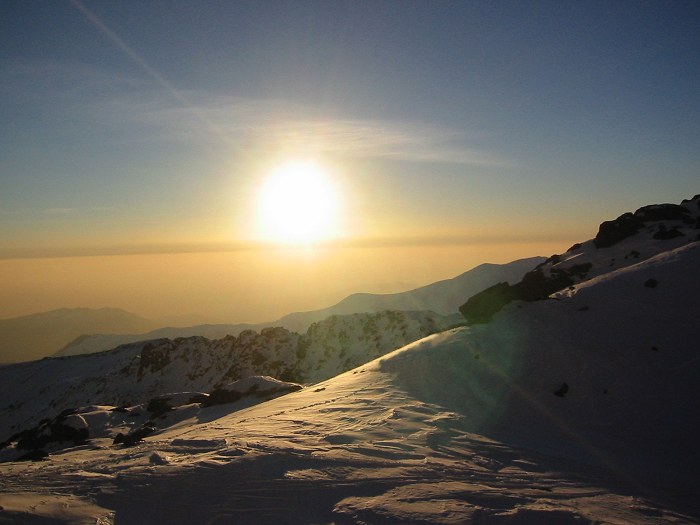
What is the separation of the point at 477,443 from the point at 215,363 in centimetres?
9231

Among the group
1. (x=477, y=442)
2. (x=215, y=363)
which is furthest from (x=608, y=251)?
(x=215, y=363)

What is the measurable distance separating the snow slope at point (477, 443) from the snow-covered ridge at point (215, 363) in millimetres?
64656

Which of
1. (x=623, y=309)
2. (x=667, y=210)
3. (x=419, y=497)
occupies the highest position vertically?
(x=667, y=210)

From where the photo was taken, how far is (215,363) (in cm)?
9781

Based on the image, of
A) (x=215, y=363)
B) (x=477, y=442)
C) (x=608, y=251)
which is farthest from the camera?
(x=215, y=363)

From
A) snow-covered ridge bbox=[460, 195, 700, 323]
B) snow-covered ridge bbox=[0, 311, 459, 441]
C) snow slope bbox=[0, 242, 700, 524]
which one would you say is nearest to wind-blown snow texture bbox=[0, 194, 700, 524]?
snow slope bbox=[0, 242, 700, 524]

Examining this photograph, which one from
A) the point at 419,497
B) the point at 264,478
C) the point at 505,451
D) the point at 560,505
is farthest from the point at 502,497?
the point at 264,478

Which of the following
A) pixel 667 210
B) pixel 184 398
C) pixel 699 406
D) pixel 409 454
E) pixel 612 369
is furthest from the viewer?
pixel 184 398

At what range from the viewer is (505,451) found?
45.1 feet

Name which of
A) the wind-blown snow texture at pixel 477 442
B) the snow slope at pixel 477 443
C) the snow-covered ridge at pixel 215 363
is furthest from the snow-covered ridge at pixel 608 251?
the snow-covered ridge at pixel 215 363

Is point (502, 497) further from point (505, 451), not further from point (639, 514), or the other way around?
point (505, 451)

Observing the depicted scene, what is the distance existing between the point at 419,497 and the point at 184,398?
125 ft

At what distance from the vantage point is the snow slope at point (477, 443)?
9336 millimetres

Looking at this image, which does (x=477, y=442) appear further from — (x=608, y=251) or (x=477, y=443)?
(x=608, y=251)
